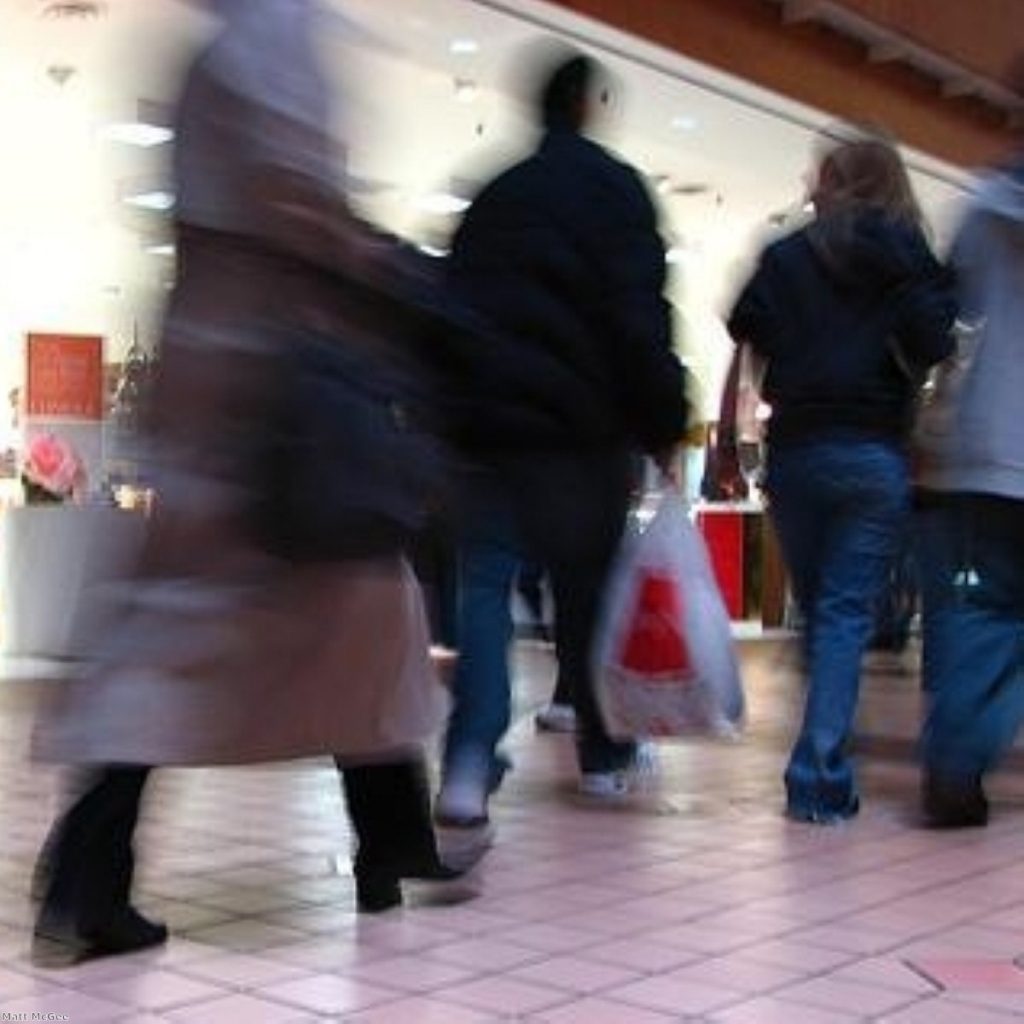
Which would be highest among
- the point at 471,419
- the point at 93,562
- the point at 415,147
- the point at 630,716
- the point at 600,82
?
the point at 415,147

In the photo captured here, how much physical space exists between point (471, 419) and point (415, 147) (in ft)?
26.9

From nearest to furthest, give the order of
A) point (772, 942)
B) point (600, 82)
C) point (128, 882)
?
1. point (128, 882)
2. point (772, 942)
3. point (600, 82)

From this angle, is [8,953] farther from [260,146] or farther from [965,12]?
[965,12]

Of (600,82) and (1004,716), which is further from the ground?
(600,82)

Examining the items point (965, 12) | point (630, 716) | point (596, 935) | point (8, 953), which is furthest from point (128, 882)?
point (965, 12)

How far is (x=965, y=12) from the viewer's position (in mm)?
10500

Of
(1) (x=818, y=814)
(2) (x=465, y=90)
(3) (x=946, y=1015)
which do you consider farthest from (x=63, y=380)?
(3) (x=946, y=1015)

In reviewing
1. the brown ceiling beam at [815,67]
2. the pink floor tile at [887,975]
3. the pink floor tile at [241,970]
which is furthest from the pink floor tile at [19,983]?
the brown ceiling beam at [815,67]

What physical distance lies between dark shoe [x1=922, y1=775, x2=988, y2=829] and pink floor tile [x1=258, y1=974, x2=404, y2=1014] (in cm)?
190

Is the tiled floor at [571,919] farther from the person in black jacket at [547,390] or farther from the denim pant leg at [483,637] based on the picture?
the person in black jacket at [547,390]

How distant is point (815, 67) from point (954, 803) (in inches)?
252

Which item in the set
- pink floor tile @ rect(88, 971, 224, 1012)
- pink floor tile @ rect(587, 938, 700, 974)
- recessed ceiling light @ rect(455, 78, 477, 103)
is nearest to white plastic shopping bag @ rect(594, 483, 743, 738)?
pink floor tile @ rect(587, 938, 700, 974)

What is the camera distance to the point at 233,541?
252 centimetres

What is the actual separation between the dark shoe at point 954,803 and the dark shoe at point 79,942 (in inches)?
79.8
